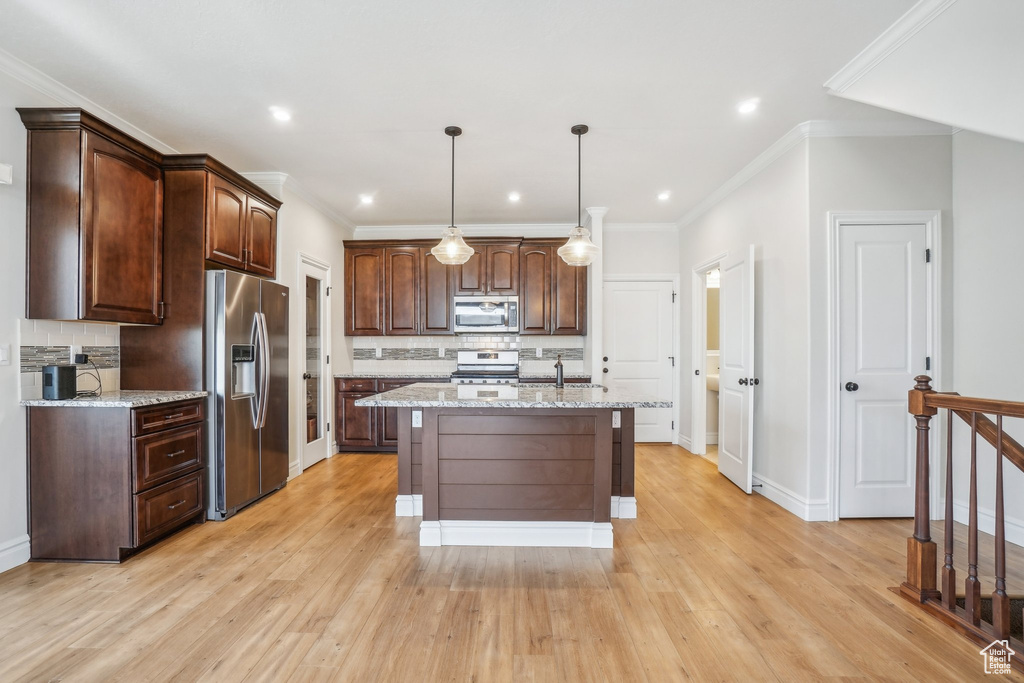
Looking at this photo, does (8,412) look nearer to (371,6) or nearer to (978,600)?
(371,6)

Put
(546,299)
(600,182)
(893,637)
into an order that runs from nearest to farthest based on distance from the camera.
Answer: (893,637) < (600,182) < (546,299)

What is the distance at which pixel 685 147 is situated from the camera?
11.8 feet

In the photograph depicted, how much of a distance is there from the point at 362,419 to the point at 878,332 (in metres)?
4.73

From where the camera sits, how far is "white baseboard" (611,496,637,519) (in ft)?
11.0

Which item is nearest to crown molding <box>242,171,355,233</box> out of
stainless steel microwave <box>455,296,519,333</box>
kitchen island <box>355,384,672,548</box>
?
stainless steel microwave <box>455,296,519,333</box>

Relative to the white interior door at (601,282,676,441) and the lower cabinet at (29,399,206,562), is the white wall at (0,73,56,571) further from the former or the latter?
the white interior door at (601,282,676,441)

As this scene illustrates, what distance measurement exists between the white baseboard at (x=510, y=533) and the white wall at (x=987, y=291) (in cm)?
246

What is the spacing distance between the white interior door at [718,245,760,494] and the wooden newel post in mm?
1468

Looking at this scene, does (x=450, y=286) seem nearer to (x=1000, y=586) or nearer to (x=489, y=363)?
(x=489, y=363)

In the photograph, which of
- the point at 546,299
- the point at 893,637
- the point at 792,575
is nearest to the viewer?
the point at 893,637

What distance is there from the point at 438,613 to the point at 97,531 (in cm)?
200

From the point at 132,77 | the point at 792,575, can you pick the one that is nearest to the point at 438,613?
the point at 792,575

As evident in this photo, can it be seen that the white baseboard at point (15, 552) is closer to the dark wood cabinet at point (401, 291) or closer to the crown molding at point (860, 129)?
the dark wood cabinet at point (401, 291)

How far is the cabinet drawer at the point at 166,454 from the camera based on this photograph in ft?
8.80
